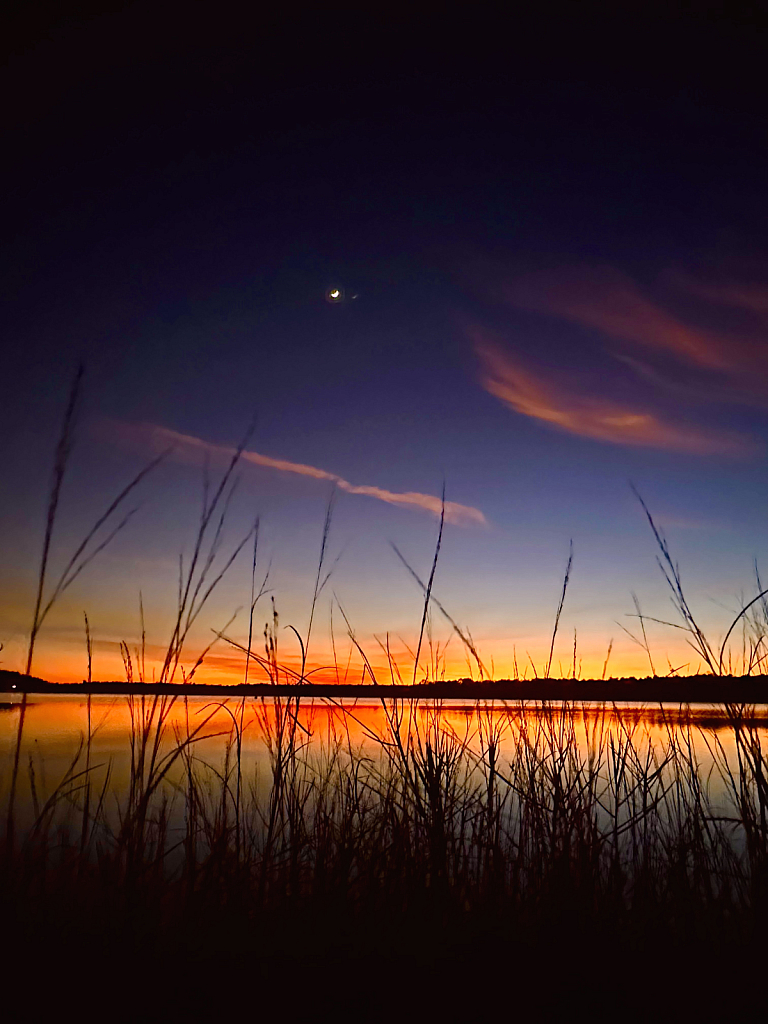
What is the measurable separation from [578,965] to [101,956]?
1.25 meters

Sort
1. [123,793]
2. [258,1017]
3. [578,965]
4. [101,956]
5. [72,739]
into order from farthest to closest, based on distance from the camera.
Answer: [72,739], [123,793], [578,965], [101,956], [258,1017]

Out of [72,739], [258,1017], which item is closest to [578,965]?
[258,1017]

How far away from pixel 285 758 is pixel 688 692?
1.55 meters

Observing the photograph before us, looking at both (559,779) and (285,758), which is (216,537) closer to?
(285,758)

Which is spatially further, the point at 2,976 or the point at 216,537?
the point at 216,537

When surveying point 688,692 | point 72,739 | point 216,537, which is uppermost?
point 216,537

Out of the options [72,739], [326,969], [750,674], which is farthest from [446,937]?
[72,739]

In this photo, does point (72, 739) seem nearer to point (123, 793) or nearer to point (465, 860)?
point (123, 793)

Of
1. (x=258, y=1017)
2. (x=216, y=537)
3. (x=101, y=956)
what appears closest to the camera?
(x=258, y=1017)

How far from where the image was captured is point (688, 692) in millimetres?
2678

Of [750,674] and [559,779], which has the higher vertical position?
[750,674]

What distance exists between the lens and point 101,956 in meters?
1.74

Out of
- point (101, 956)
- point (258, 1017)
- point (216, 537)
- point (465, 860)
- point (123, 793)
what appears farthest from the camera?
point (123, 793)

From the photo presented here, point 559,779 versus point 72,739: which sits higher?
point 559,779
